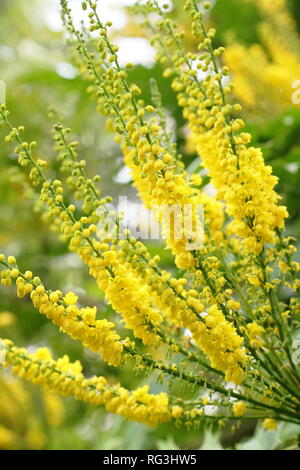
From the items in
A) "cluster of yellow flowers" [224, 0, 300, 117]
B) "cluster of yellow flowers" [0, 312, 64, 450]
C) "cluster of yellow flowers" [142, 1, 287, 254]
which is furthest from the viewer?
"cluster of yellow flowers" [0, 312, 64, 450]

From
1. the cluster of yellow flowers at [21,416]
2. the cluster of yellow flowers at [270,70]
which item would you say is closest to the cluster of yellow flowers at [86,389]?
the cluster of yellow flowers at [270,70]

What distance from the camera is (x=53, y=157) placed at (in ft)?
9.98

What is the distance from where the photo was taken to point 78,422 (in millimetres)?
3295

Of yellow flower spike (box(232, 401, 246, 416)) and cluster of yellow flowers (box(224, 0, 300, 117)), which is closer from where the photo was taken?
yellow flower spike (box(232, 401, 246, 416))

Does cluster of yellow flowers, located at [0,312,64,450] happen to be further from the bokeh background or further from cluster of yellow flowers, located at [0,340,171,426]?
cluster of yellow flowers, located at [0,340,171,426]

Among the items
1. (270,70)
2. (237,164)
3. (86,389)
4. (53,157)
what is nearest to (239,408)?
(86,389)

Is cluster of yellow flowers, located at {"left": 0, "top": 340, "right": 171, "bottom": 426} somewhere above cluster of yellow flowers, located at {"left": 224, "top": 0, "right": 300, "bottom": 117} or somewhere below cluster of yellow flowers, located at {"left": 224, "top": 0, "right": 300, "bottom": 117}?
below

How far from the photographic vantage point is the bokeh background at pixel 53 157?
241 centimetres

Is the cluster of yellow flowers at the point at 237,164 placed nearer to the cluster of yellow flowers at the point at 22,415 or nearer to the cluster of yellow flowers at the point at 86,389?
the cluster of yellow flowers at the point at 86,389

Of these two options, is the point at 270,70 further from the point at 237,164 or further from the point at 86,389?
the point at 86,389

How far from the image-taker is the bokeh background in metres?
2.41

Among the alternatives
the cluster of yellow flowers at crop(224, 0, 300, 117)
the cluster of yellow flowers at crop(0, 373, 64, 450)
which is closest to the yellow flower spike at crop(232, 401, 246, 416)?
the cluster of yellow flowers at crop(224, 0, 300, 117)

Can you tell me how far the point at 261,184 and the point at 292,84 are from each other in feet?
4.38

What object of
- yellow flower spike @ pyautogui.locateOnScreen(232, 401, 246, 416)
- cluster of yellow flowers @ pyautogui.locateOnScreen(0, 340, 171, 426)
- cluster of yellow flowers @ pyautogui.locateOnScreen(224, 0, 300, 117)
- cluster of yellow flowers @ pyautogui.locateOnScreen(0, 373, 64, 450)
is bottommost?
yellow flower spike @ pyautogui.locateOnScreen(232, 401, 246, 416)
